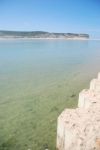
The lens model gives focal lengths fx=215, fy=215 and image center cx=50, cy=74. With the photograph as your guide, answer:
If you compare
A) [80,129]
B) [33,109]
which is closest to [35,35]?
[33,109]

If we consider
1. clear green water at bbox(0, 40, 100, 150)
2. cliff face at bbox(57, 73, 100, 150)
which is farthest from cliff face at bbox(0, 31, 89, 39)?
cliff face at bbox(57, 73, 100, 150)

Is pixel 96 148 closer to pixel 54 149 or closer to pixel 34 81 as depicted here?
pixel 54 149

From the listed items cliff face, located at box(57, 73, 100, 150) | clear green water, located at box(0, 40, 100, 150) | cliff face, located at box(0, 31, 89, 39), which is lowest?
clear green water, located at box(0, 40, 100, 150)

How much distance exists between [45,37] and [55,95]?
13993cm

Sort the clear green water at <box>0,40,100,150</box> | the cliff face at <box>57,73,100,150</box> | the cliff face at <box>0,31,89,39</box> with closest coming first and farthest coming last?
the cliff face at <box>57,73,100,150</box> < the clear green water at <box>0,40,100,150</box> < the cliff face at <box>0,31,89,39</box>

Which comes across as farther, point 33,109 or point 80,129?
point 33,109

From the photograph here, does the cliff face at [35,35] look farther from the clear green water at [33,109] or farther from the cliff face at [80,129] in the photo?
the cliff face at [80,129]

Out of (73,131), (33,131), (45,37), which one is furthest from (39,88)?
(45,37)

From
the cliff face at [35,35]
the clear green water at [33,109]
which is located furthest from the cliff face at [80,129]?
the cliff face at [35,35]

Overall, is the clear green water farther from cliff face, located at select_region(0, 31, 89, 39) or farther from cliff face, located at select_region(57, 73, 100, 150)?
cliff face, located at select_region(0, 31, 89, 39)

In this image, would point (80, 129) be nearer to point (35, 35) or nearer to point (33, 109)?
point (33, 109)

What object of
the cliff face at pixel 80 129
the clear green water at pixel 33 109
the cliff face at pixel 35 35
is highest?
the cliff face at pixel 35 35

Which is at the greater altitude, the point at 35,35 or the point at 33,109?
the point at 35,35

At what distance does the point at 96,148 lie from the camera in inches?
190
